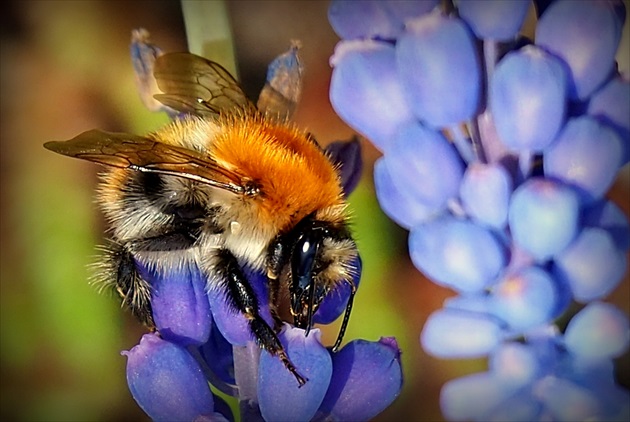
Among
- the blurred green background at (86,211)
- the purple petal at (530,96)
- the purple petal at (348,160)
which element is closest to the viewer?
the purple petal at (530,96)

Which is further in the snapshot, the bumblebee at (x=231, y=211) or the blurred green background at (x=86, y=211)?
the blurred green background at (x=86, y=211)

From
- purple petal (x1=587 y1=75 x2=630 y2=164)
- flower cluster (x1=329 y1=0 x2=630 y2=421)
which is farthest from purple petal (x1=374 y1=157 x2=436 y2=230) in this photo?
purple petal (x1=587 y1=75 x2=630 y2=164)

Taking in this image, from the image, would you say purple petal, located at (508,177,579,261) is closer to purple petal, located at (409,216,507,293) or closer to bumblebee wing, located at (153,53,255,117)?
purple petal, located at (409,216,507,293)

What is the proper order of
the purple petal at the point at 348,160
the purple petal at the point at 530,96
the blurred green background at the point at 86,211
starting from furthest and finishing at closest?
the blurred green background at the point at 86,211
the purple petal at the point at 348,160
the purple petal at the point at 530,96

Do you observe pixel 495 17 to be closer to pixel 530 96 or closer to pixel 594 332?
pixel 530 96

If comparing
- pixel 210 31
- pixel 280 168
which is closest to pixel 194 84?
pixel 210 31

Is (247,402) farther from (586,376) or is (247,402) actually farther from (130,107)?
(130,107)

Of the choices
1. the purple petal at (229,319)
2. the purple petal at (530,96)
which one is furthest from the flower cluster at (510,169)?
the purple petal at (229,319)

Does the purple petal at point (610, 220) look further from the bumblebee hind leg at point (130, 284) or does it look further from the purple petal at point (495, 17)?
the bumblebee hind leg at point (130, 284)
